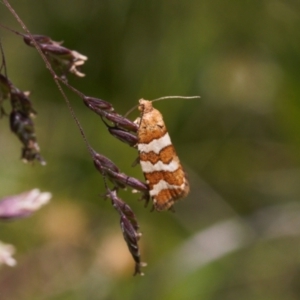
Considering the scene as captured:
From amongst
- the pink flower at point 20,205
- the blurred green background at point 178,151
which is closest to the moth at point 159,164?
the pink flower at point 20,205

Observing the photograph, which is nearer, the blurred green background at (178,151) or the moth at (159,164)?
the moth at (159,164)

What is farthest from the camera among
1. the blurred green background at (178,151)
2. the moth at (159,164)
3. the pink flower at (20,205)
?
the blurred green background at (178,151)

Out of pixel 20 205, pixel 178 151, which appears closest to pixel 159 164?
pixel 20 205

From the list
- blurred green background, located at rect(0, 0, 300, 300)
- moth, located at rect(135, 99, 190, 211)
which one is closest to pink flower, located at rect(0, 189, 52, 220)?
moth, located at rect(135, 99, 190, 211)

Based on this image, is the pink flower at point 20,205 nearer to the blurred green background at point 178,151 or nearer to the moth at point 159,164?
the moth at point 159,164

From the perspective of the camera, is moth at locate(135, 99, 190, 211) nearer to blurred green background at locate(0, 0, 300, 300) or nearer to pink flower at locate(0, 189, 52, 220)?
pink flower at locate(0, 189, 52, 220)

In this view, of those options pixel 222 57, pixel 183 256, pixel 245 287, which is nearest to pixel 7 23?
pixel 222 57

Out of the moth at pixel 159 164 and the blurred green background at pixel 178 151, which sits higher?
the moth at pixel 159 164
